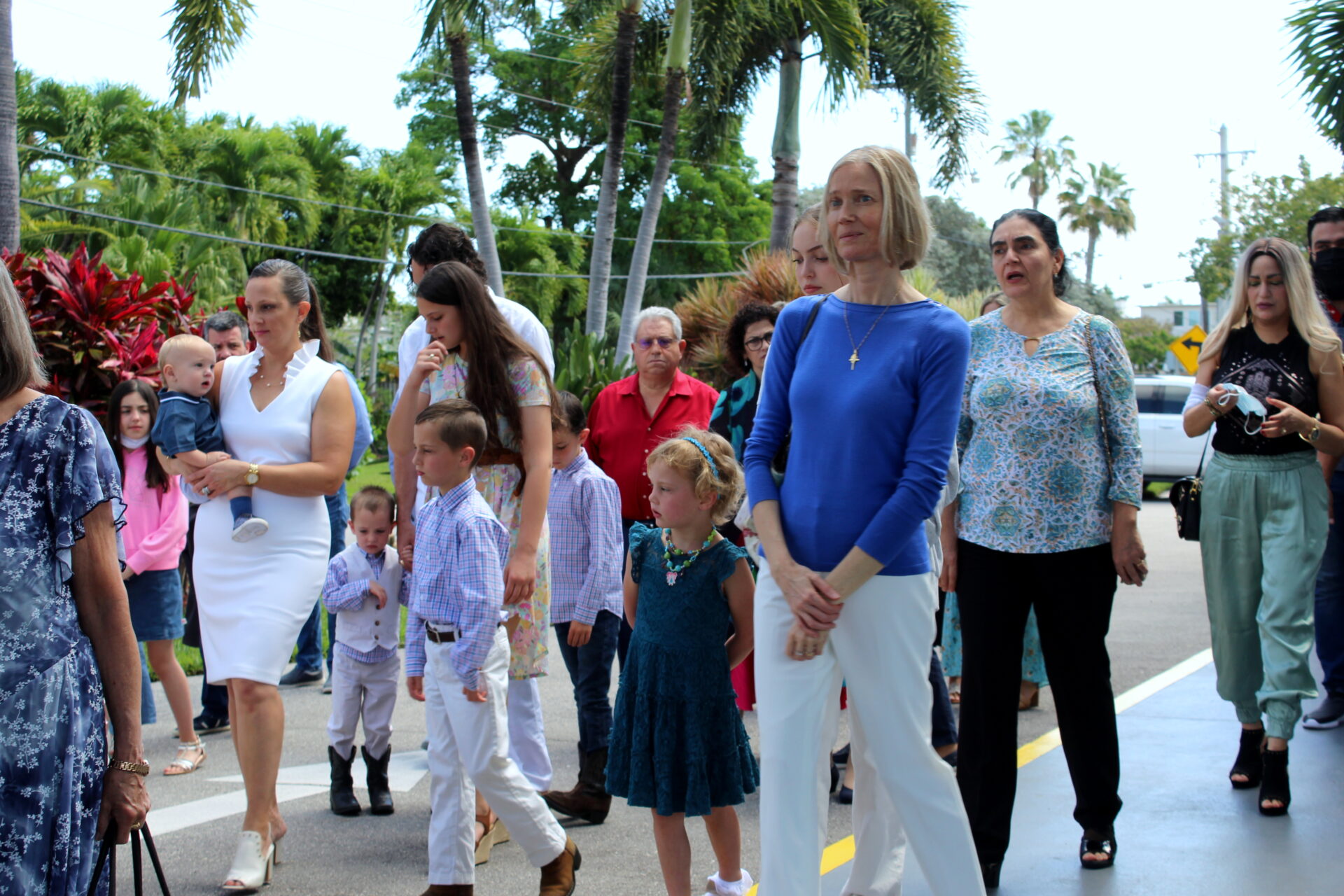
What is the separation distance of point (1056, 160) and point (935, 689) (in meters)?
70.3

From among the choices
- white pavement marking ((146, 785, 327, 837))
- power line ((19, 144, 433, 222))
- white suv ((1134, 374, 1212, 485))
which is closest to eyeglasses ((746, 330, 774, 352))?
white pavement marking ((146, 785, 327, 837))

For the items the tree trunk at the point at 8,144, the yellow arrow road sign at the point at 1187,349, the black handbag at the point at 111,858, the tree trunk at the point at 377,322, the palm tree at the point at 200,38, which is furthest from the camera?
the tree trunk at the point at 377,322

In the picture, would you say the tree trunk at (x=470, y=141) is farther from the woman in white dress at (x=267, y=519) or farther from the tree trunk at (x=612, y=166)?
the woman in white dress at (x=267, y=519)

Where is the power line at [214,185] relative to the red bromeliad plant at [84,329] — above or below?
above

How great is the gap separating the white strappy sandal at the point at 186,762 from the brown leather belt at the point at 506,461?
251 cm

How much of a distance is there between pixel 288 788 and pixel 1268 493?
14.6 feet

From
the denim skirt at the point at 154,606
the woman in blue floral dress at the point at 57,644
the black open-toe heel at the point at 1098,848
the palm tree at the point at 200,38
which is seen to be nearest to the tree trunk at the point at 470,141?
the palm tree at the point at 200,38

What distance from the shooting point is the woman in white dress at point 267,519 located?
13.9 feet

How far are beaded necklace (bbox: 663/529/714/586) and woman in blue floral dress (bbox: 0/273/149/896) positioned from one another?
177 cm

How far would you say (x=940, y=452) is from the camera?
3.15 metres

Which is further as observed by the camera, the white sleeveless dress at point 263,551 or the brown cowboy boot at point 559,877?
the white sleeveless dress at point 263,551

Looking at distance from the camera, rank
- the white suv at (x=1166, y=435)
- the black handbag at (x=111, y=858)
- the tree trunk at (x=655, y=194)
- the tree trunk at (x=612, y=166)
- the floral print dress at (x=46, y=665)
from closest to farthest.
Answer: the floral print dress at (x=46, y=665) < the black handbag at (x=111, y=858) < the tree trunk at (x=612, y=166) < the tree trunk at (x=655, y=194) < the white suv at (x=1166, y=435)

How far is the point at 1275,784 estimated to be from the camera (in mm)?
4840

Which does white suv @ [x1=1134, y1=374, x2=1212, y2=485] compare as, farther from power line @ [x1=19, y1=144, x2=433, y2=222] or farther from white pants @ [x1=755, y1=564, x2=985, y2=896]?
power line @ [x1=19, y1=144, x2=433, y2=222]
